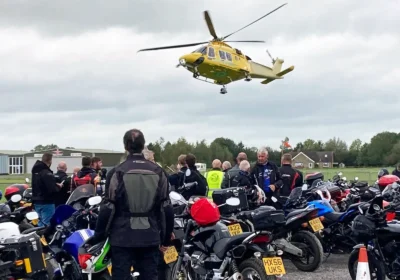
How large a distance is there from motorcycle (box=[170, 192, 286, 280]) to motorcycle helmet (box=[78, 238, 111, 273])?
3.25ft

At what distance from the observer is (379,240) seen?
723 cm

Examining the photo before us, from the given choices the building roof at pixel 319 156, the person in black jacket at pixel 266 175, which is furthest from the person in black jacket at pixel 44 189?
the building roof at pixel 319 156

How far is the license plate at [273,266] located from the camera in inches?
245

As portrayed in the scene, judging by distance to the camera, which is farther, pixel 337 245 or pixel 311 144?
pixel 311 144

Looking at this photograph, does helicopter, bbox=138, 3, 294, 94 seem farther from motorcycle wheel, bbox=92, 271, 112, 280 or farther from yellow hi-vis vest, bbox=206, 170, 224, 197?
motorcycle wheel, bbox=92, 271, 112, 280

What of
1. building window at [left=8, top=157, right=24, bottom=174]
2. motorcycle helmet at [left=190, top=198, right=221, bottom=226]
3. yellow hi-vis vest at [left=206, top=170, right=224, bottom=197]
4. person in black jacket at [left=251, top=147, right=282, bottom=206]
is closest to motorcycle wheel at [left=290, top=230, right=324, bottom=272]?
person in black jacket at [left=251, top=147, right=282, bottom=206]

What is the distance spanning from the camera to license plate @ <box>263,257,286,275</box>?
623cm

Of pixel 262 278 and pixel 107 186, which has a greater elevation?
pixel 107 186

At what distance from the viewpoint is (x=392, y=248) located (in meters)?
7.15

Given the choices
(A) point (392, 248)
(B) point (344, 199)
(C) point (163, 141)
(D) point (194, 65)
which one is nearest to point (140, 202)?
(A) point (392, 248)

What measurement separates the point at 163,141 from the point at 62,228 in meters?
39.3

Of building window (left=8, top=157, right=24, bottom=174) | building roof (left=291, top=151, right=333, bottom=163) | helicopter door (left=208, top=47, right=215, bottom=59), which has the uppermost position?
helicopter door (left=208, top=47, right=215, bottom=59)

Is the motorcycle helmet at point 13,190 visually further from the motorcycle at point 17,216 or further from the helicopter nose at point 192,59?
the helicopter nose at point 192,59

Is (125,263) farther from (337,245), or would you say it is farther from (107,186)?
(337,245)
